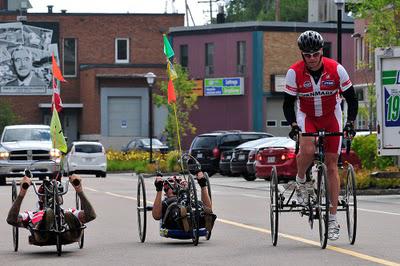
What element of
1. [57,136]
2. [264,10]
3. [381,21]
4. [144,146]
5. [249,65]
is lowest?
[144,146]

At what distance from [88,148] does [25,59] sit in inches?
1289

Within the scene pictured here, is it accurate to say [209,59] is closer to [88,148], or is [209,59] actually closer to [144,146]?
[144,146]

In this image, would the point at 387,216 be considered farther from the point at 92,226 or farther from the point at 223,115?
the point at 223,115

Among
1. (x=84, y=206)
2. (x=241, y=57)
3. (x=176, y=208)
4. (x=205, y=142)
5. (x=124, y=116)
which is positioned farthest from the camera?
(x=124, y=116)

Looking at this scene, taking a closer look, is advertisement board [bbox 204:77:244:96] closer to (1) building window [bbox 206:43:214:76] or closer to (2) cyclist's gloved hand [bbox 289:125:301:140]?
(1) building window [bbox 206:43:214:76]

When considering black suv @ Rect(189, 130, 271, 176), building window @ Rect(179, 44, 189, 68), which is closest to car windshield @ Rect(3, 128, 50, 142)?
black suv @ Rect(189, 130, 271, 176)

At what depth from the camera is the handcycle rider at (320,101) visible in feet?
45.7

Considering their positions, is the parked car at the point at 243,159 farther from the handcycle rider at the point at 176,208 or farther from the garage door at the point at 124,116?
the garage door at the point at 124,116

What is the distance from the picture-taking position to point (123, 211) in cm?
2250

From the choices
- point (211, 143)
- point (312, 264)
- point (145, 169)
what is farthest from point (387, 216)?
point (145, 169)

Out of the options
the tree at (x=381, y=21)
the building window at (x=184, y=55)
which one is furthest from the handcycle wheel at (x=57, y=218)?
the building window at (x=184, y=55)

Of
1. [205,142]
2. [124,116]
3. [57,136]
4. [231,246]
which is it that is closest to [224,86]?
[124,116]

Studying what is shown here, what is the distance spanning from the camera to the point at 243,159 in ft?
138

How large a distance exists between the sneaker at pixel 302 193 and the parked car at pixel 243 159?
26.8 meters
